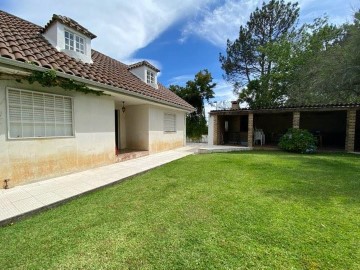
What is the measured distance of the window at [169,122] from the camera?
1381cm

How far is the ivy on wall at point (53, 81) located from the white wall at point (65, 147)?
0.36m

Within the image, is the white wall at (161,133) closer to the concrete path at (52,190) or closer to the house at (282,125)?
the house at (282,125)

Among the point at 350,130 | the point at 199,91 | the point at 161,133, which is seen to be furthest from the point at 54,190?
the point at 199,91

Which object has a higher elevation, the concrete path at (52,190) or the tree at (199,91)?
the tree at (199,91)

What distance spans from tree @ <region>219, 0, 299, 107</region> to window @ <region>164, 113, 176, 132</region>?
17.7 m

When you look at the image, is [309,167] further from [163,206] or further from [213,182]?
[163,206]

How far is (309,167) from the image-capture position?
806 cm

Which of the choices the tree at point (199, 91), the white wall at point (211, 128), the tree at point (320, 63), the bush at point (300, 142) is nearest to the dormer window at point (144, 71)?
the white wall at point (211, 128)

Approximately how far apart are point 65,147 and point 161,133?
6798 millimetres

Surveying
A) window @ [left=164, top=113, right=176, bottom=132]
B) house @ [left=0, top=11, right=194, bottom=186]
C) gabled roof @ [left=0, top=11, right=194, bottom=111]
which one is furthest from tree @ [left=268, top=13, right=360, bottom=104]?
gabled roof @ [left=0, top=11, right=194, bottom=111]

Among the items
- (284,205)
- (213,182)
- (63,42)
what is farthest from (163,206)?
(63,42)

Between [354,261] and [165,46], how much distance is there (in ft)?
63.4

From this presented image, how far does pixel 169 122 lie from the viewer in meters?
14.3

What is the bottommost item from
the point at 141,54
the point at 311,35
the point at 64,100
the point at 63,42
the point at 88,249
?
the point at 88,249
